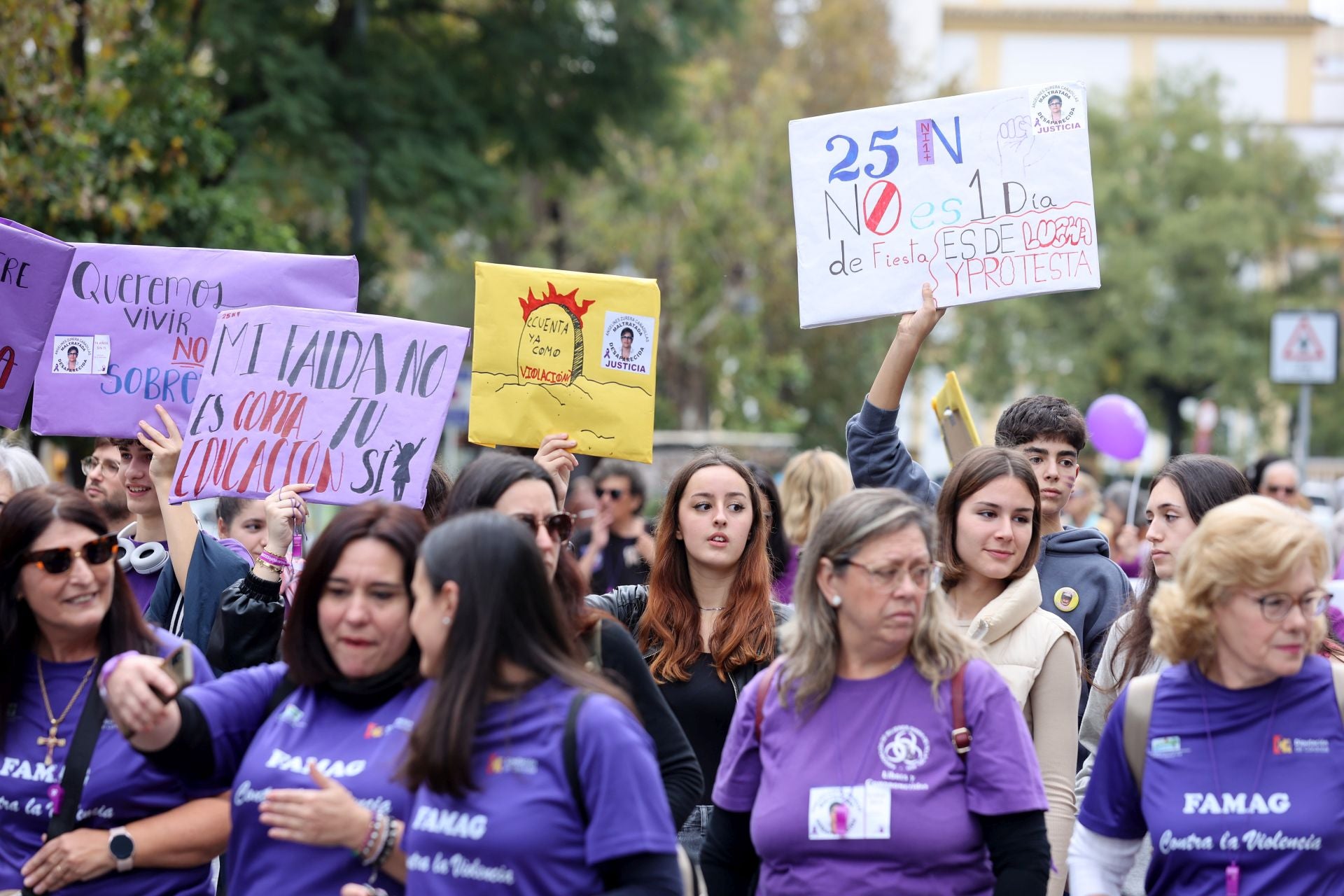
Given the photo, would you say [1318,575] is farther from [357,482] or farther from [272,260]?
[272,260]

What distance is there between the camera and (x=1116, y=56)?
62.7 metres

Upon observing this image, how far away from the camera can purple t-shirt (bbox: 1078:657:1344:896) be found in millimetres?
3320

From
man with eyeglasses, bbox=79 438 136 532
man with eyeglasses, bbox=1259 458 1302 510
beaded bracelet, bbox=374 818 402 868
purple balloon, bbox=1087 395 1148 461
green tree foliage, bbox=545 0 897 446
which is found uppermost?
green tree foliage, bbox=545 0 897 446

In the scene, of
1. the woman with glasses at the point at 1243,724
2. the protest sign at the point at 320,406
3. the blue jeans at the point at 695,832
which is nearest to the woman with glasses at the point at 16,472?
the protest sign at the point at 320,406

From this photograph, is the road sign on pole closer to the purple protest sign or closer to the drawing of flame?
the drawing of flame

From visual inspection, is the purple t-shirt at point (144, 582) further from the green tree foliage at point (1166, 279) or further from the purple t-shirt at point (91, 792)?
the green tree foliage at point (1166, 279)

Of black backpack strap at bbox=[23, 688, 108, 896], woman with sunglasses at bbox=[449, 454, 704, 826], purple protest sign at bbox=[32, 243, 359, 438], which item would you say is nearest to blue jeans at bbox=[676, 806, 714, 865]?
woman with sunglasses at bbox=[449, 454, 704, 826]

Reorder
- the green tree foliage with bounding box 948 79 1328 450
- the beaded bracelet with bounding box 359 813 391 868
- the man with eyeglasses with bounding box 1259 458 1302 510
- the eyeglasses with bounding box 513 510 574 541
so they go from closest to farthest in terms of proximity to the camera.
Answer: the beaded bracelet with bounding box 359 813 391 868 < the eyeglasses with bounding box 513 510 574 541 < the man with eyeglasses with bounding box 1259 458 1302 510 < the green tree foliage with bounding box 948 79 1328 450

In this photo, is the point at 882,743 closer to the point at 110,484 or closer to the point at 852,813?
the point at 852,813

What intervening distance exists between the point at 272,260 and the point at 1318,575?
152 inches

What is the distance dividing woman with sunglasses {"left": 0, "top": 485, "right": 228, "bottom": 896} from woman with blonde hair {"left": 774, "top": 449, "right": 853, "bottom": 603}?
4.16 metres

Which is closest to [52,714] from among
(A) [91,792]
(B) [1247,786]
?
(A) [91,792]

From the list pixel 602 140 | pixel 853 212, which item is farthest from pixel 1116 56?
pixel 853 212

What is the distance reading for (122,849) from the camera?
11.9ft
